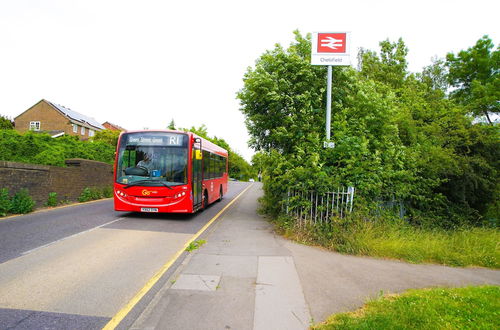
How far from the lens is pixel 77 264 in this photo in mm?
5492

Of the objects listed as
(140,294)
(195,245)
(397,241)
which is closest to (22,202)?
(195,245)

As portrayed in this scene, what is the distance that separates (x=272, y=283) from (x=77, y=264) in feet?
11.4

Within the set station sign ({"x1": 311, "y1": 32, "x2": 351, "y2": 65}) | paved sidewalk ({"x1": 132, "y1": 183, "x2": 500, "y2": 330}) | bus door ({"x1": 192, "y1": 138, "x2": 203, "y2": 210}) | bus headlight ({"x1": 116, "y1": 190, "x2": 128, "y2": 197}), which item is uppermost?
station sign ({"x1": 311, "y1": 32, "x2": 351, "y2": 65})

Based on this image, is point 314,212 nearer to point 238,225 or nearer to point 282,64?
point 238,225

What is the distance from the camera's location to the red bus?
10094 millimetres

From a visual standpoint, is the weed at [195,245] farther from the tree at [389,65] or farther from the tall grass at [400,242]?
the tree at [389,65]

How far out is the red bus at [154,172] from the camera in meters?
10.1

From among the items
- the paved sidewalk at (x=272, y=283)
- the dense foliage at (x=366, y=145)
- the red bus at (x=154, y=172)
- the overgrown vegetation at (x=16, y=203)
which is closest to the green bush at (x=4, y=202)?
the overgrown vegetation at (x=16, y=203)

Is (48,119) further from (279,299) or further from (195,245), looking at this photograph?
(279,299)

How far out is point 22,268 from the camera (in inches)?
202

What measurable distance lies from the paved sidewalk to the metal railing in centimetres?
99

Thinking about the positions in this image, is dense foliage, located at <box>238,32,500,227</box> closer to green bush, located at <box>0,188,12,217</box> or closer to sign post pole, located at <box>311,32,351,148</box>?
sign post pole, located at <box>311,32,351,148</box>

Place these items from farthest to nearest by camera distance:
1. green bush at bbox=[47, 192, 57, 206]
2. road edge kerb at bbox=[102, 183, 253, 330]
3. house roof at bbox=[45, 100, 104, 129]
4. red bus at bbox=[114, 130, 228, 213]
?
house roof at bbox=[45, 100, 104, 129] → green bush at bbox=[47, 192, 57, 206] → red bus at bbox=[114, 130, 228, 213] → road edge kerb at bbox=[102, 183, 253, 330]

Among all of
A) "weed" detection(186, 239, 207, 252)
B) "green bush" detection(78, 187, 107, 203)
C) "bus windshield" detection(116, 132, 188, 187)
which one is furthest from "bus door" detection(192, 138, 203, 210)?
A: "green bush" detection(78, 187, 107, 203)
